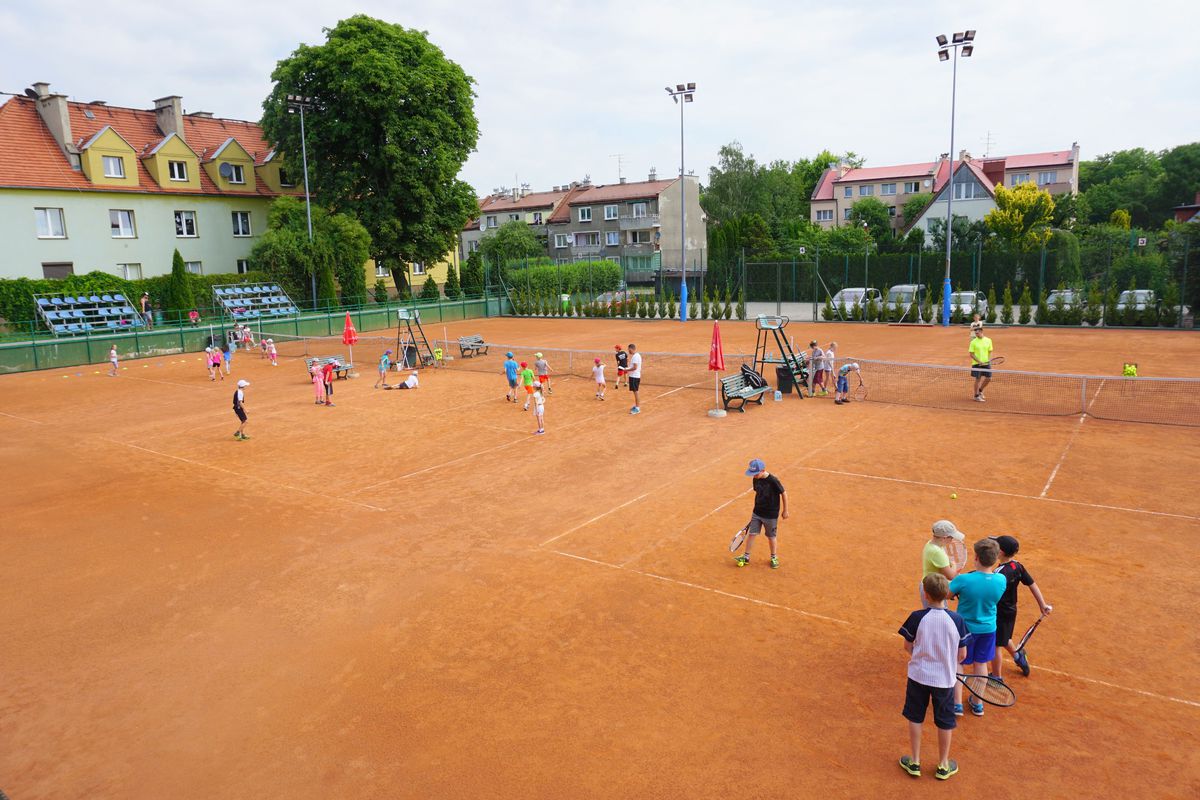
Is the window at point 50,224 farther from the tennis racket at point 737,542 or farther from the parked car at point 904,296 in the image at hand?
the tennis racket at point 737,542

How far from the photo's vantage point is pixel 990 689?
6.96 m

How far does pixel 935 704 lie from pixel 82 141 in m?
54.6

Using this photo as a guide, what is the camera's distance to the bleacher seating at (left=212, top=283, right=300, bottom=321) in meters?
44.6

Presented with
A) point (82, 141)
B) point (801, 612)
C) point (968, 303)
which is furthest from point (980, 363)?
point (82, 141)

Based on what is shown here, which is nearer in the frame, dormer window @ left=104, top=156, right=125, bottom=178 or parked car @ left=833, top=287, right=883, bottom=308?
parked car @ left=833, top=287, right=883, bottom=308

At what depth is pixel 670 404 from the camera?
2095cm

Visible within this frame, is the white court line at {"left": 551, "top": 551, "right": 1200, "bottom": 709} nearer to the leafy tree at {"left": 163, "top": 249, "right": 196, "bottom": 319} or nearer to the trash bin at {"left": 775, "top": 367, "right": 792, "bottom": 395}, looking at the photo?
the trash bin at {"left": 775, "top": 367, "right": 792, "bottom": 395}

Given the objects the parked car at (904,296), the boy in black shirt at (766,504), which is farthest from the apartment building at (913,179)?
the boy in black shirt at (766,504)

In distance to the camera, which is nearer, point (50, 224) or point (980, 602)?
point (980, 602)

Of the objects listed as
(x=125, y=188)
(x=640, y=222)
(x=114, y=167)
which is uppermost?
(x=114, y=167)

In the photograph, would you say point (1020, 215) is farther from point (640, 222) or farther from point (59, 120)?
point (59, 120)

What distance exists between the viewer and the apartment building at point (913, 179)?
277 ft

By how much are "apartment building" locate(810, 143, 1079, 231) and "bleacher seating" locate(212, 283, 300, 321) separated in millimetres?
57530

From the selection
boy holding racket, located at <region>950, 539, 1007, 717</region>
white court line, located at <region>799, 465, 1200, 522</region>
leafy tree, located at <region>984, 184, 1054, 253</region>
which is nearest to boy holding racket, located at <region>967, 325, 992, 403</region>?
white court line, located at <region>799, 465, 1200, 522</region>
